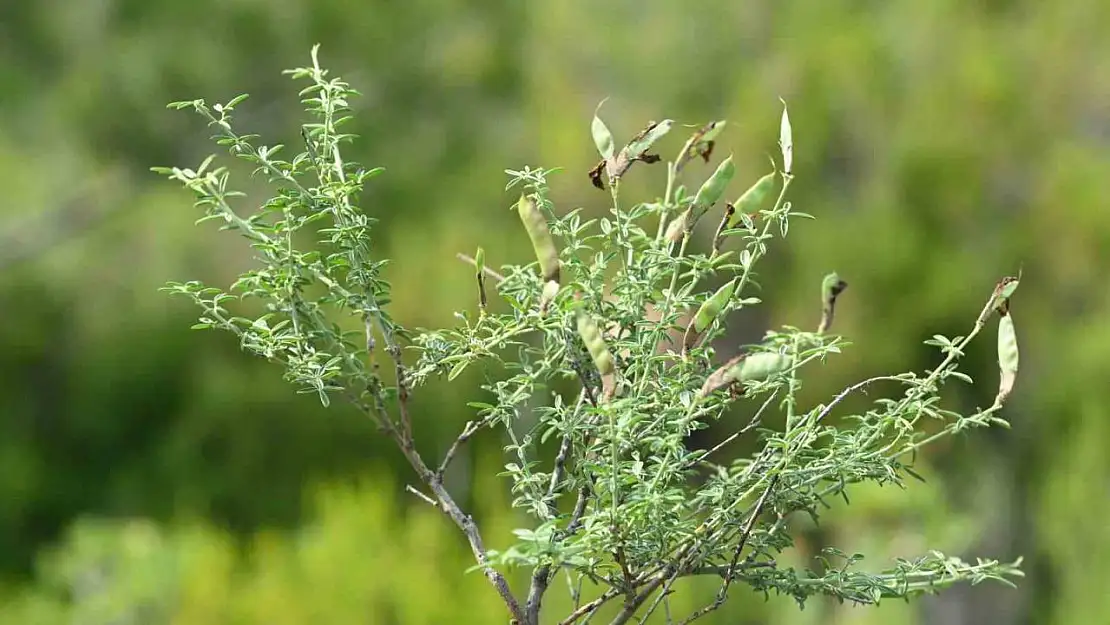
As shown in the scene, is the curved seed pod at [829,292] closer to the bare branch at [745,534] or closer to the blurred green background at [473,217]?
the bare branch at [745,534]

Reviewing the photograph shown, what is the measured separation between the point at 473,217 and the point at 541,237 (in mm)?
2729

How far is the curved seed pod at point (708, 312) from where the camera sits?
532 millimetres

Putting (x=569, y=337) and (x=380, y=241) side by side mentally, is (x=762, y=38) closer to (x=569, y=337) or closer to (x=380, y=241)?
(x=380, y=241)

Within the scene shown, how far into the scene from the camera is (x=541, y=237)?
1.75 ft

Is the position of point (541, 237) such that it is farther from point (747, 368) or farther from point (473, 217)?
point (473, 217)

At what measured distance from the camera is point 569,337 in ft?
1.77

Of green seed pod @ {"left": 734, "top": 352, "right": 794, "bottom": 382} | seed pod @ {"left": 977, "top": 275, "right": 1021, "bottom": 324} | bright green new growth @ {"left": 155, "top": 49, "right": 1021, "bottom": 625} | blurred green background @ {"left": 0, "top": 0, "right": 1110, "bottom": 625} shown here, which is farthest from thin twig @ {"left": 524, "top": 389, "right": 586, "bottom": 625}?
blurred green background @ {"left": 0, "top": 0, "right": 1110, "bottom": 625}

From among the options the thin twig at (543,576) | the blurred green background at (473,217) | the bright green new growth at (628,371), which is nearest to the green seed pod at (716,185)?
the bright green new growth at (628,371)

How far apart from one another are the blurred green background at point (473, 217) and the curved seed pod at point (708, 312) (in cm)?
225

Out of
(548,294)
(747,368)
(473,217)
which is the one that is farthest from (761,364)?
(473,217)

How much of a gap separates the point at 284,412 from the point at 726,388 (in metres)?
2.97

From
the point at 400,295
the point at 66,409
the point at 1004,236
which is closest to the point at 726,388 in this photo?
the point at 400,295

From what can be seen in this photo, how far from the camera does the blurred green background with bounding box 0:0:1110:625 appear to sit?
9.71ft

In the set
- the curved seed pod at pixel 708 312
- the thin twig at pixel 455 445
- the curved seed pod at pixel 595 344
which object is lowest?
the curved seed pod at pixel 595 344
